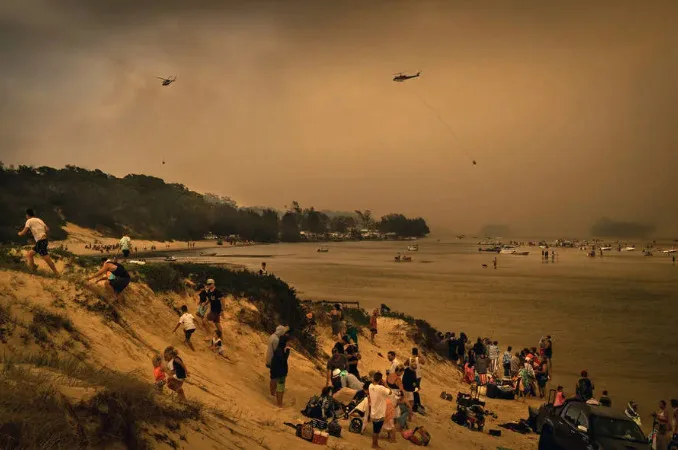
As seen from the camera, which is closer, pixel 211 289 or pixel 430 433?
pixel 430 433

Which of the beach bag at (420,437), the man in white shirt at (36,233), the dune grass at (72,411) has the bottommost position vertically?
the beach bag at (420,437)

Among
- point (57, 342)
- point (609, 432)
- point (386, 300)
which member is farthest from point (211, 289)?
point (386, 300)

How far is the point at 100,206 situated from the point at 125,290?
401 ft

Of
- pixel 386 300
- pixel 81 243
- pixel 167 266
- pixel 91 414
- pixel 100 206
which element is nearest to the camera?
pixel 91 414

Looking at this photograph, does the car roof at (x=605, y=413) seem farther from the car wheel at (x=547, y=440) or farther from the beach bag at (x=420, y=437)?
the beach bag at (x=420, y=437)

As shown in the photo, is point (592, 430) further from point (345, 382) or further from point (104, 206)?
point (104, 206)

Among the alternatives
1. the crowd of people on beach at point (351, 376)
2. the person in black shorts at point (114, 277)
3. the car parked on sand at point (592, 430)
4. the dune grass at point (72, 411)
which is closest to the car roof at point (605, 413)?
the car parked on sand at point (592, 430)

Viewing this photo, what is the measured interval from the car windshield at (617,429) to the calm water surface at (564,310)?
37.8 ft

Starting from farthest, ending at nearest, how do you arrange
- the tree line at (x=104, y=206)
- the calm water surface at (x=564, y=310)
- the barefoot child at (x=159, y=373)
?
the tree line at (x=104, y=206) < the calm water surface at (x=564, y=310) < the barefoot child at (x=159, y=373)

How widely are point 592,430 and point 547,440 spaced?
196cm

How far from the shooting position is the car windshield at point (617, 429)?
972cm

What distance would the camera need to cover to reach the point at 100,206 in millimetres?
125812

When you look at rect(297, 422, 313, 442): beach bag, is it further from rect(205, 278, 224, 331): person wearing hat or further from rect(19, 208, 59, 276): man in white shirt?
rect(19, 208, 59, 276): man in white shirt

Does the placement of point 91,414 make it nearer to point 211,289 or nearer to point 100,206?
point 211,289
